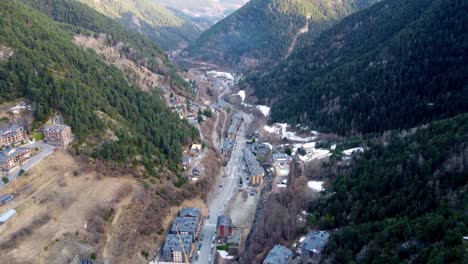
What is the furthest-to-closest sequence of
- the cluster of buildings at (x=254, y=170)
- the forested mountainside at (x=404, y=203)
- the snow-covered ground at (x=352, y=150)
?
the cluster of buildings at (x=254, y=170) < the snow-covered ground at (x=352, y=150) < the forested mountainside at (x=404, y=203)

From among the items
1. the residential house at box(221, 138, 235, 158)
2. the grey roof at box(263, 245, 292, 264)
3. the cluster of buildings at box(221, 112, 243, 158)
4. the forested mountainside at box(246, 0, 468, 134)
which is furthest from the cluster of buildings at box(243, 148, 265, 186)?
the grey roof at box(263, 245, 292, 264)

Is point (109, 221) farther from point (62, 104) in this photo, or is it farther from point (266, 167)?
point (266, 167)

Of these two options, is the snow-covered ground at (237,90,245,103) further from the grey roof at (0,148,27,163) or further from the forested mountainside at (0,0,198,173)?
the grey roof at (0,148,27,163)

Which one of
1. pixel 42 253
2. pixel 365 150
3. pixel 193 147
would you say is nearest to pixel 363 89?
pixel 365 150

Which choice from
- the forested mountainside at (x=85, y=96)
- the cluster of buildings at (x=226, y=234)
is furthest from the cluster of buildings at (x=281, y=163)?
the cluster of buildings at (x=226, y=234)

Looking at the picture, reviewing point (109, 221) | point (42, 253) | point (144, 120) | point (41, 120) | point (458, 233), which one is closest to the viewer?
point (458, 233)

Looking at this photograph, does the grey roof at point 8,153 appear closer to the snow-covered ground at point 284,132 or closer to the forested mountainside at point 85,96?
the forested mountainside at point 85,96
